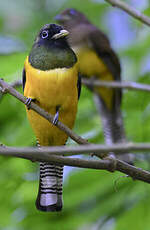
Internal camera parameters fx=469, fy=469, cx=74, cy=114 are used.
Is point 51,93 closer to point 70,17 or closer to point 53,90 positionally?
point 53,90

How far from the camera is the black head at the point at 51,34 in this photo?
4426mm

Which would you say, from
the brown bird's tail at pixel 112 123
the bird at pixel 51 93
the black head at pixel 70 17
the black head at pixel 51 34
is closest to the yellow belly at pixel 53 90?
the bird at pixel 51 93

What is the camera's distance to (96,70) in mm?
7504

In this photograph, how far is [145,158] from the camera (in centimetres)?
489

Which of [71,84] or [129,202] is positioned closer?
[71,84]

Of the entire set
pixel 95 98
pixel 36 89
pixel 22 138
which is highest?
pixel 36 89

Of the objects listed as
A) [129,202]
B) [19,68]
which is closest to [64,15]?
[19,68]

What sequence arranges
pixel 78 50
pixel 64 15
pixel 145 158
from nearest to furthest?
pixel 145 158 → pixel 78 50 → pixel 64 15

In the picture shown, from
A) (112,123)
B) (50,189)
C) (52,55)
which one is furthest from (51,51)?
(112,123)

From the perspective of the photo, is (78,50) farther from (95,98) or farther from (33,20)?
(33,20)

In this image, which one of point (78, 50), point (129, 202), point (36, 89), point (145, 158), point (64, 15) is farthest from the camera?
point (64, 15)

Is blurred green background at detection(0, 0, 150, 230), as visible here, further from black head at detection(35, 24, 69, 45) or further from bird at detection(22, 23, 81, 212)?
black head at detection(35, 24, 69, 45)

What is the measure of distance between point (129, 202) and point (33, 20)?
4.70 metres

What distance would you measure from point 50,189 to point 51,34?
4.83 feet
